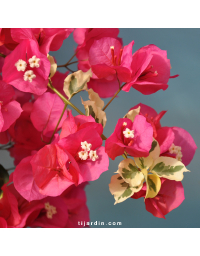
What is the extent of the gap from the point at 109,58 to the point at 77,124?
6.9 inches

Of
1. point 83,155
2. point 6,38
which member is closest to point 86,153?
point 83,155

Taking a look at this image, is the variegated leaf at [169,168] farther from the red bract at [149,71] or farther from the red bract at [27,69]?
the red bract at [27,69]

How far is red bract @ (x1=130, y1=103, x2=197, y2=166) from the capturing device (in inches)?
20.3

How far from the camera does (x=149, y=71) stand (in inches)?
20.5

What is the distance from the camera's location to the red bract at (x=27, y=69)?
510mm

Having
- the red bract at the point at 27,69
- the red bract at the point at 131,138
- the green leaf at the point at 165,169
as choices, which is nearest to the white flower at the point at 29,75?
the red bract at the point at 27,69

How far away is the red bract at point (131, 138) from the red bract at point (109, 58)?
0.11 m

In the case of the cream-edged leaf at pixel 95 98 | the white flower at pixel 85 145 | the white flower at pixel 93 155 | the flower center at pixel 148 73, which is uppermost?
the flower center at pixel 148 73

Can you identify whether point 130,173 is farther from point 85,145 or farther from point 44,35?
point 44,35

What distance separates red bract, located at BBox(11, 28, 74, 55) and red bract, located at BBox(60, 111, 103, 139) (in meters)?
0.17

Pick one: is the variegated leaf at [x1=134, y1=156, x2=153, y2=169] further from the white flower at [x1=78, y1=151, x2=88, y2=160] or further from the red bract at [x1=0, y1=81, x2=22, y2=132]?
the red bract at [x1=0, y1=81, x2=22, y2=132]
